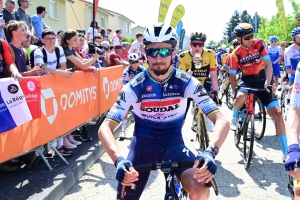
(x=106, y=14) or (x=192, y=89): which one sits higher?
(x=106, y=14)

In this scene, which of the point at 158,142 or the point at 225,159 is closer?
the point at 158,142

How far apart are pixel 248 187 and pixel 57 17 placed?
28508 millimetres

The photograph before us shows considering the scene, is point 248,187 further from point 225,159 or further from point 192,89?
point 192,89

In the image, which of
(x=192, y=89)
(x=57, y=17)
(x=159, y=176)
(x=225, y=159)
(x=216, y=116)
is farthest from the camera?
(x=57, y=17)

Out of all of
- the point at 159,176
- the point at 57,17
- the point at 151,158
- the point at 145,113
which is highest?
the point at 57,17

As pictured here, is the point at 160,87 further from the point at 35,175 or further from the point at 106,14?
the point at 106,14

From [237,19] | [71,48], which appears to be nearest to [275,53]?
[71,48]

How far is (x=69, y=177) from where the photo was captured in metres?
5.07

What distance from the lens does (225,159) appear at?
20.4 ft

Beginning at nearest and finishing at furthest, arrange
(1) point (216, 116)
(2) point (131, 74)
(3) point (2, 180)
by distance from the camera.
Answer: (1) point (216, 116) → (3) point (2, 180) → (2) point (131, 74)

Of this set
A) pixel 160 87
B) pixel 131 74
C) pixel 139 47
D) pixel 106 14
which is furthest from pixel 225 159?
pixel 106 14

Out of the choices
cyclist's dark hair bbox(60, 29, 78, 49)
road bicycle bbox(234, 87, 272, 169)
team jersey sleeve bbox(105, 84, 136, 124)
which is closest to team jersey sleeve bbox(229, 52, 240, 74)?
road bicycle bbox(234, 87, 272, 169)

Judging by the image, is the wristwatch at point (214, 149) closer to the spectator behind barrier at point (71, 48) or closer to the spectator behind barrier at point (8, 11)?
the spectator behind barrier at point (71, 48)

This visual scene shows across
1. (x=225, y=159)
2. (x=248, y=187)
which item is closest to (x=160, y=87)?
(x=248, y=187)
